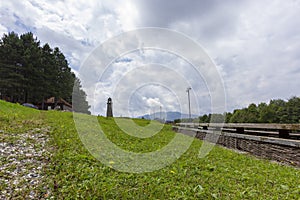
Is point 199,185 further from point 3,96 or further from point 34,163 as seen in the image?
point 3,96

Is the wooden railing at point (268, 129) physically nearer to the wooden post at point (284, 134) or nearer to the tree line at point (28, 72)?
the wooden post at point (284, 134)

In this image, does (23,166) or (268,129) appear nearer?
(23,166)

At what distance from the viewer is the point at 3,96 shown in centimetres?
2867

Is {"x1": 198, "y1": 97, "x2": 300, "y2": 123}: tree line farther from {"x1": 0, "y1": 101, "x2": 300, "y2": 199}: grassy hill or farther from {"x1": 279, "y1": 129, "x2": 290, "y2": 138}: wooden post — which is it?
{"x1": 0, "y1": 101, "x2": 300, "y2": 199}: grassy hill

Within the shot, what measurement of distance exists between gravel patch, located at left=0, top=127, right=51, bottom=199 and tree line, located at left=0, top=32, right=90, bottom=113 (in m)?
20.9

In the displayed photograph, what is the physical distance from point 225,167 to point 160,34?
342cm

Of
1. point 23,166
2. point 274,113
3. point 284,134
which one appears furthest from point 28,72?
point 274,113

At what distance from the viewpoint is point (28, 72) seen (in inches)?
1112

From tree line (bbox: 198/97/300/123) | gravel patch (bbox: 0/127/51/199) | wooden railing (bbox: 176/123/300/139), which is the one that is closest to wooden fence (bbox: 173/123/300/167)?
wooden railing (bbox: 176/123/300/139)

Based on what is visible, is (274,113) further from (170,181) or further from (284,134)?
(170,181)

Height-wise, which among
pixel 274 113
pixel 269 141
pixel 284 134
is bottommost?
pixel 269 141

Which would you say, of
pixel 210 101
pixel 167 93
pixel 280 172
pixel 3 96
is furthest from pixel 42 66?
pixel 280 172

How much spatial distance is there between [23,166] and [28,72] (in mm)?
30812

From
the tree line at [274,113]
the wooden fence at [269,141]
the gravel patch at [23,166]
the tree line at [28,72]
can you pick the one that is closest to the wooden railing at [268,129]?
the wooden fence at [269,141]
